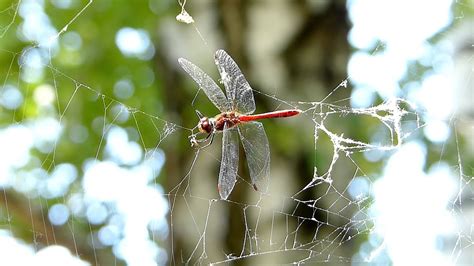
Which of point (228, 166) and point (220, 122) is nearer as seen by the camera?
point (228, 166)

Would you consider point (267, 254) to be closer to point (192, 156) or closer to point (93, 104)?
point (192, 156)

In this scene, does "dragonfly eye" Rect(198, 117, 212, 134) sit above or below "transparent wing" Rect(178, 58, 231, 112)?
below

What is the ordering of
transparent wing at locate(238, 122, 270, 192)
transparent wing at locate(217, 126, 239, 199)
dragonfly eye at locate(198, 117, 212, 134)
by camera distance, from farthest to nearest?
dragonfly eye at locate(198, 117, 212, 134), transparent wing at locate(238, 122, 270, 192), transparent wing at locate(217, 126, 239, 199)

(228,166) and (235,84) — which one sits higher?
(235,84)

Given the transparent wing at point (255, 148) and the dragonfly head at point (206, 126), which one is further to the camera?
the dragonfly head at point (206, 126)

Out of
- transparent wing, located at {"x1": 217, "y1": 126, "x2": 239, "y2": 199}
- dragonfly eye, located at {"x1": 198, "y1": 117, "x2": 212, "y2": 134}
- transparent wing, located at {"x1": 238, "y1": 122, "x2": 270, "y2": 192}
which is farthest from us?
dragonfly eye, located at {"x1": 198, "y1": 117, "x2": 212, "y2": 134}

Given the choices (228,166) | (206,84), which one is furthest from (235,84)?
(228,166)

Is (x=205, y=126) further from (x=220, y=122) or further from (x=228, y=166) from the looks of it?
(x=228, y=166)
